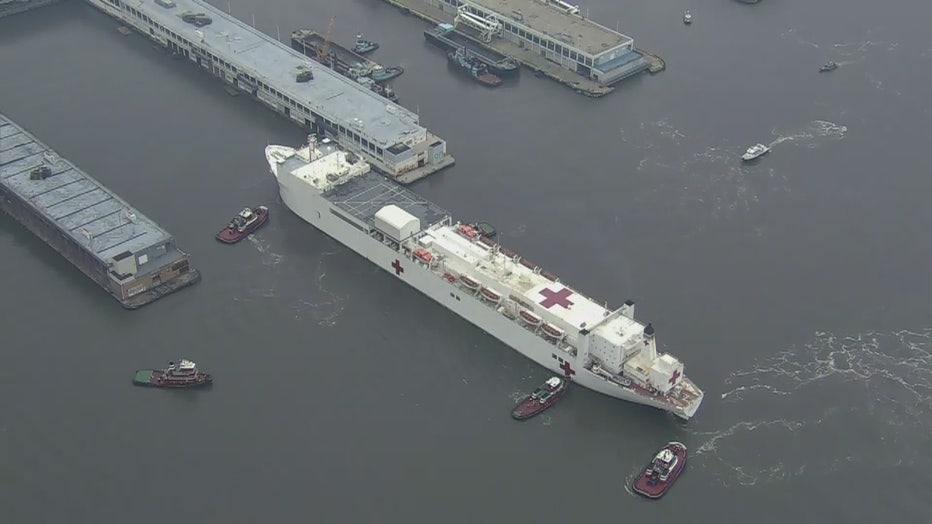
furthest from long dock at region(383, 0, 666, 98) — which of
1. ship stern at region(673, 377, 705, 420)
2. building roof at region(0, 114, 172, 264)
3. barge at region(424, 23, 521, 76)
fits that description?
building roof at region(0, 114, 172, 264)

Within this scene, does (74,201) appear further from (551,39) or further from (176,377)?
(551,39)

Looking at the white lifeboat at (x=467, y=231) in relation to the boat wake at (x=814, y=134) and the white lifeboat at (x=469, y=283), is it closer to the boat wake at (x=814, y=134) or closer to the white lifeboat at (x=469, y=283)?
the white lifeboat at (x=469, y=283)

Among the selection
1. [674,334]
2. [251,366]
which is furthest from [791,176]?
[251,366]

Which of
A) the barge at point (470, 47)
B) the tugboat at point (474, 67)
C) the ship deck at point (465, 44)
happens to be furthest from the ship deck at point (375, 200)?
the ship deck at point (465, 44)

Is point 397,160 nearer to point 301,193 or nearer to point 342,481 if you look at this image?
point 301,193

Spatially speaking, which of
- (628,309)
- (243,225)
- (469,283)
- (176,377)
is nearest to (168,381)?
(176,377)

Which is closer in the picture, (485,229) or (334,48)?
(485,229)
